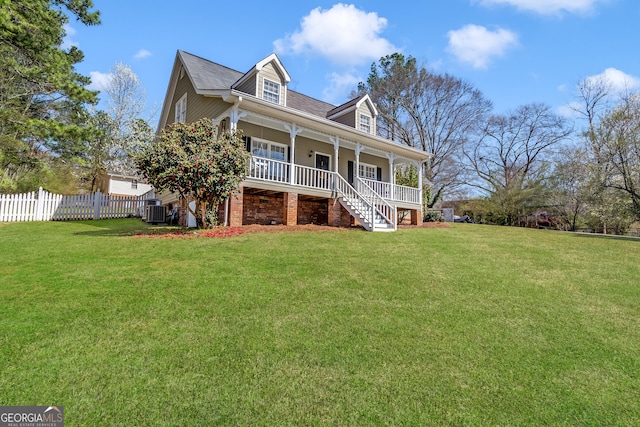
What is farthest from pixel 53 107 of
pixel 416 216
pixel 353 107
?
pixel 416 216

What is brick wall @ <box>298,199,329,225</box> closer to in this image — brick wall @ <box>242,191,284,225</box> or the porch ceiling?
brick wall @ <box>242,191,284,225</box>

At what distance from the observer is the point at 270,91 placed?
13.7 meters

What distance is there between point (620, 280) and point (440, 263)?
3371mm

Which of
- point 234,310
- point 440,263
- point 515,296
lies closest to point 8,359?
point 234,310

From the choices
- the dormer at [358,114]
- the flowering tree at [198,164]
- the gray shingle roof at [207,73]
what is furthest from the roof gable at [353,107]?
the flowering tree at [198,164]

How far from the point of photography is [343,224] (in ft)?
44.9

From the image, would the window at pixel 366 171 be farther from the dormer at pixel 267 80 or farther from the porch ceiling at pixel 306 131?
the dormer at pixel 267 80

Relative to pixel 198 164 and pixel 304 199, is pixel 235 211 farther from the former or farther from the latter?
pixel 304 199

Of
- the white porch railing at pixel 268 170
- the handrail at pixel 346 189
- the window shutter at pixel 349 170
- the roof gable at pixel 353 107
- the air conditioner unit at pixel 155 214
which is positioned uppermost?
the roof gable at pixel 353 107

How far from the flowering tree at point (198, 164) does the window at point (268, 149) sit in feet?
11.0

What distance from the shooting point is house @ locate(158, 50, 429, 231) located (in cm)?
1170

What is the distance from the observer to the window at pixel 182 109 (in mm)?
15195

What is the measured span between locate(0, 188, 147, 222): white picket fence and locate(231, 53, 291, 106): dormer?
871 centimetres

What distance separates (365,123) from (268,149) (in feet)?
21.8
